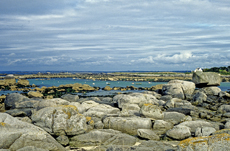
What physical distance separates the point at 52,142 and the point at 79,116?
3.00 meters

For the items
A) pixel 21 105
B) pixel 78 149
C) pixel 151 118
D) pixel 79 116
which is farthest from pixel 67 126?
pixel 21 105

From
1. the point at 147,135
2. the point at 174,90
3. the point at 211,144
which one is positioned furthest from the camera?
the point at 174,90

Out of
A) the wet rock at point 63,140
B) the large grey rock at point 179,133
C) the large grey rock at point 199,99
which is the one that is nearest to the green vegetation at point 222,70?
the large grey rock at point 199,99

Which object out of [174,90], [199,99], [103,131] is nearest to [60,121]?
[103,131]

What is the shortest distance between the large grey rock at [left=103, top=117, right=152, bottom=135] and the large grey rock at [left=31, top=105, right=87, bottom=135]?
81.3 inches

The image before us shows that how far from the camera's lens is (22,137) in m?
10.6

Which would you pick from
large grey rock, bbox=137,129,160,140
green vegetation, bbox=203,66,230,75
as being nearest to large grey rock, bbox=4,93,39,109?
large grey rock, bbox=137,129,160,140

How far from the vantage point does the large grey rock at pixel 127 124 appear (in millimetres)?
15086

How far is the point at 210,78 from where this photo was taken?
3547 cm

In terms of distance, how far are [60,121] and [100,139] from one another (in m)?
2.56

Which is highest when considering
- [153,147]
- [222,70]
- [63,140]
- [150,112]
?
[222,70]

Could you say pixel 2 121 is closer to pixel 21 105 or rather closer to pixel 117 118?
pixel 117 118

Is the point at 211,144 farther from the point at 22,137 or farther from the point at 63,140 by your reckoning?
the point at 22,137

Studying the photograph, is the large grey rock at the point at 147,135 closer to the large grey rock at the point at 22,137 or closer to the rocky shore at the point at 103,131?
the rocky shore at the point at 103,131
